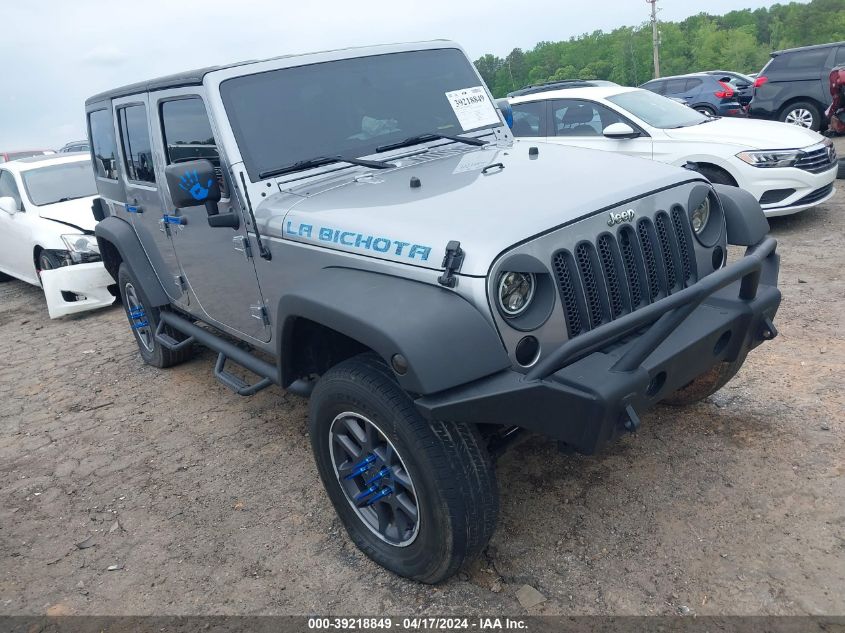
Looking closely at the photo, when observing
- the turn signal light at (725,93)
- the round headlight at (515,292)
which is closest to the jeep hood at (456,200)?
the round headlight at (515,292)

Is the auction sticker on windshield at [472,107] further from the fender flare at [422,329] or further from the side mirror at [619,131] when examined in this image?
the side mirror at [619,131]

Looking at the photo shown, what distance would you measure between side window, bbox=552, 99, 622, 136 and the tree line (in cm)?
5604

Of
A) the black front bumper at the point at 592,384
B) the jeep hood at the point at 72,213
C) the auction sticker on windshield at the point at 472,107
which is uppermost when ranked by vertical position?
the auction sticker on windshield at the point at 472,107

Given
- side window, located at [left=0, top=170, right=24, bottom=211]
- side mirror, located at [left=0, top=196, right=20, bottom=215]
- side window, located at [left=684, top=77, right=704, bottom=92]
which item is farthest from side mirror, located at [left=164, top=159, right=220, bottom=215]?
side window, located at [left=684, top=77, right=704, bottom=92]

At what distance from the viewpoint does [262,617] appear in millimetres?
2721

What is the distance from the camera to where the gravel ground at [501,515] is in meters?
2.67

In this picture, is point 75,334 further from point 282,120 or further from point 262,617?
point 262,617

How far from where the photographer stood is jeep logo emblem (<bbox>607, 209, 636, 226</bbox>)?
103 inches

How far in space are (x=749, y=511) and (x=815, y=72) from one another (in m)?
12.8

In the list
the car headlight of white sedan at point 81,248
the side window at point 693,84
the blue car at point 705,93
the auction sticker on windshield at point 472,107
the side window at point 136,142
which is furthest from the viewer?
the side window at point 693,84

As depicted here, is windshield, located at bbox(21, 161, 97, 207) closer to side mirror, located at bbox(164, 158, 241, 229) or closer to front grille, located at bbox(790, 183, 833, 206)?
side mirror, located at bbox(164, 158, 241, 229)

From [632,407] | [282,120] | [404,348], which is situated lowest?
[632,407]

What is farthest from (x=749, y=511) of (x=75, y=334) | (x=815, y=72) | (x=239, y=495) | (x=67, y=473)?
(x=815, y=72)

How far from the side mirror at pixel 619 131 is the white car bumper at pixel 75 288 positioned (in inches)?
216
